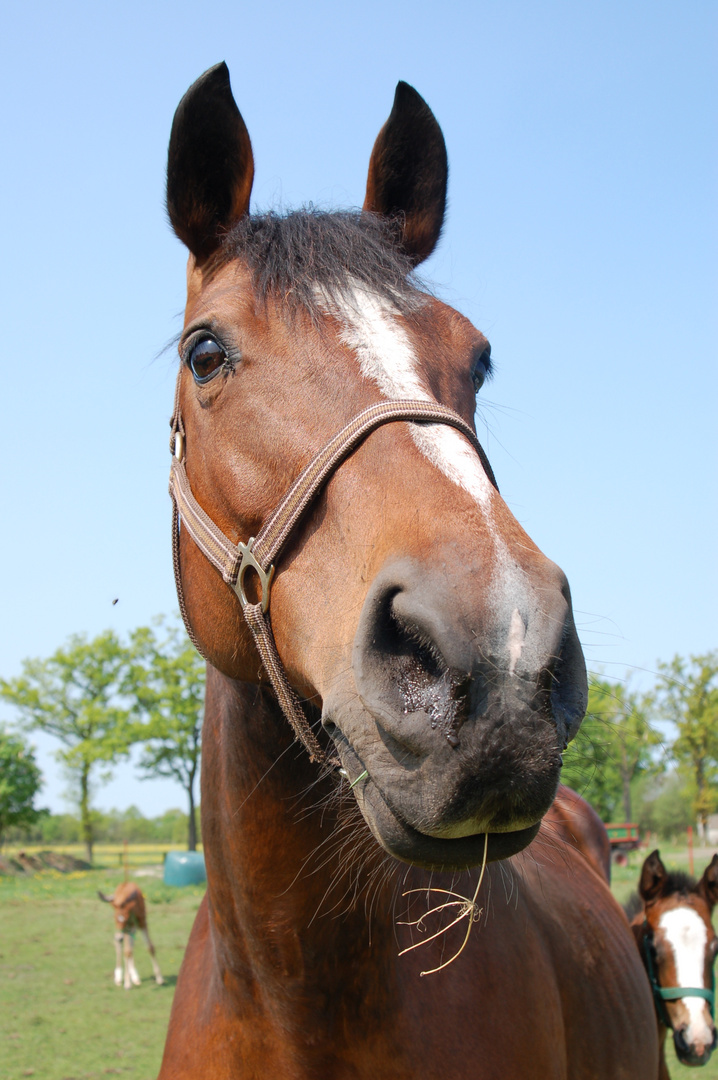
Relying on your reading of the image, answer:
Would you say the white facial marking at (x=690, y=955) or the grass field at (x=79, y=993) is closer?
the white facial marking at (x=690, y=955)

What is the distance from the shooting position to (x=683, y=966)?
6.64 meters

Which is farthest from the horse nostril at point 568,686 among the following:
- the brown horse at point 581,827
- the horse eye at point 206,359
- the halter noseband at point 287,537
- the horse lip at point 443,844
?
the brown horse at point 581,827

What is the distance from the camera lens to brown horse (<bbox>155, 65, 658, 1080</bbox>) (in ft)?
4.48

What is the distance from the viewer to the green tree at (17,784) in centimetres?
4653

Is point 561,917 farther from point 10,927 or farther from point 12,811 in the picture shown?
point 12,811

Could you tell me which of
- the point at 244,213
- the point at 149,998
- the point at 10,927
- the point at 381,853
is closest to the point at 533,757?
the point at 381,853

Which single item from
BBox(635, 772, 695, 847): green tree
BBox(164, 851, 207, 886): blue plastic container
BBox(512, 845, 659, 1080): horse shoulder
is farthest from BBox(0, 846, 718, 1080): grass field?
BBox(635, 772, 695, 847): green tree

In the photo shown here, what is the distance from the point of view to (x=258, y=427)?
77.2 inches

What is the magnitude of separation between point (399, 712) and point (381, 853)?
0.92m

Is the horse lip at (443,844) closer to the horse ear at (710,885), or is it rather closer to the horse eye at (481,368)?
the horse eye at (481,368)

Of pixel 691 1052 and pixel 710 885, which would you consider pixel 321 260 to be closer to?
pixel 691 1052

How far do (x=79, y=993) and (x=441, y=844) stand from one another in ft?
44.3

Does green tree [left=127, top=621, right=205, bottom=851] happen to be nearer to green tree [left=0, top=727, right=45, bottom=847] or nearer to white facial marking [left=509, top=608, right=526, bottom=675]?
green tree [left=0, top=727, right=45, bottom=847]

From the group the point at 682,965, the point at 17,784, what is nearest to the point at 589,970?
the point at 682,965
